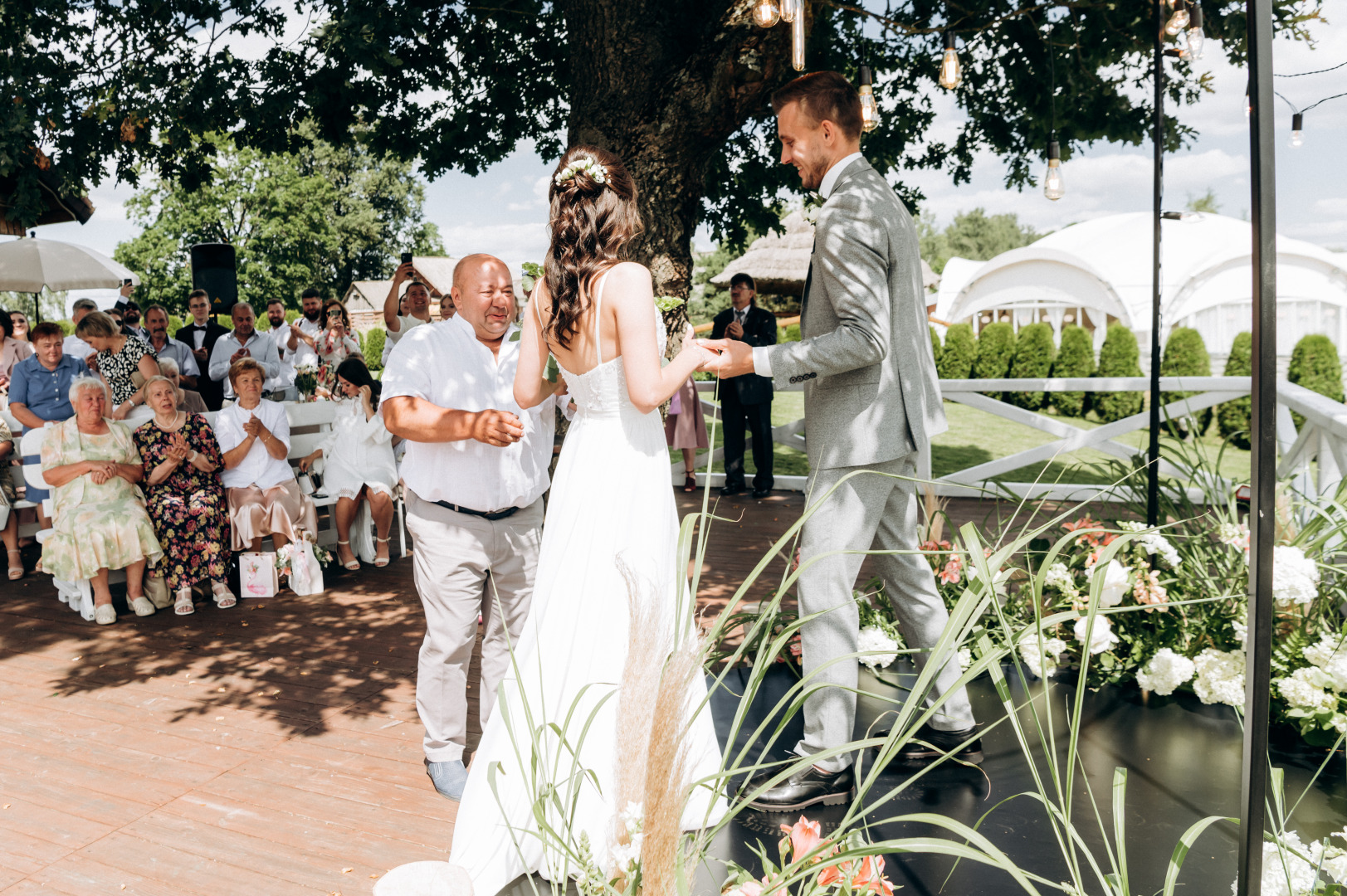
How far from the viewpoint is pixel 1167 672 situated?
3.54 m

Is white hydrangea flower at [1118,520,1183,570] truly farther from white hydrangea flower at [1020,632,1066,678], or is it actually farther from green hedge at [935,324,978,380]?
green hedge at [935,324,978,380]

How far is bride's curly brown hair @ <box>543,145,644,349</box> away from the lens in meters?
2.63

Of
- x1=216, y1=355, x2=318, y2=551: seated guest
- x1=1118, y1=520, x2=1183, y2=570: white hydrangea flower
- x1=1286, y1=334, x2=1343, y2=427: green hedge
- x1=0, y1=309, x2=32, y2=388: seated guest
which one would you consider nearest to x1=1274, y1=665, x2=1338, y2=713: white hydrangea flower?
x1=1118, y1=520, x2=1183, y2=570: white hydrangea flower

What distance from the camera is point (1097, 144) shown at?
769 cm

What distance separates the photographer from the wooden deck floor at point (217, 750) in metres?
2.88

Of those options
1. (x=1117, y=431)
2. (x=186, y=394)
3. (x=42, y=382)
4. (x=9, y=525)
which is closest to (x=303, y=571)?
(x=186, y=394)

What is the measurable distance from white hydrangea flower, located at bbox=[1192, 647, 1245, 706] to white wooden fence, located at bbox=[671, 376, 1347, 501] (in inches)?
29.0

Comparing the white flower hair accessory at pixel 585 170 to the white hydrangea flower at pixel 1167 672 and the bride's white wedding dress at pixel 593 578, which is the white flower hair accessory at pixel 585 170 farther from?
the white hydrangea flower at pixel 1167 672

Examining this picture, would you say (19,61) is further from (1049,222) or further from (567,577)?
(1049,222)

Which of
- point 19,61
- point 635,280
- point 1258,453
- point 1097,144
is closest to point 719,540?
point 1097,144

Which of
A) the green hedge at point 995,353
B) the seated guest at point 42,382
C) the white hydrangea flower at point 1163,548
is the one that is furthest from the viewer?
the green hedge at point 995,353

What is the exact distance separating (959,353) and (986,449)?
26.9 feet

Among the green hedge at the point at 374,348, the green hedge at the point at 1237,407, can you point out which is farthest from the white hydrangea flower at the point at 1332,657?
the green hedge at the point at 374,348

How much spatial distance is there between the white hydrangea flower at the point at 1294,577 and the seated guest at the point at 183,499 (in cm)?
549
